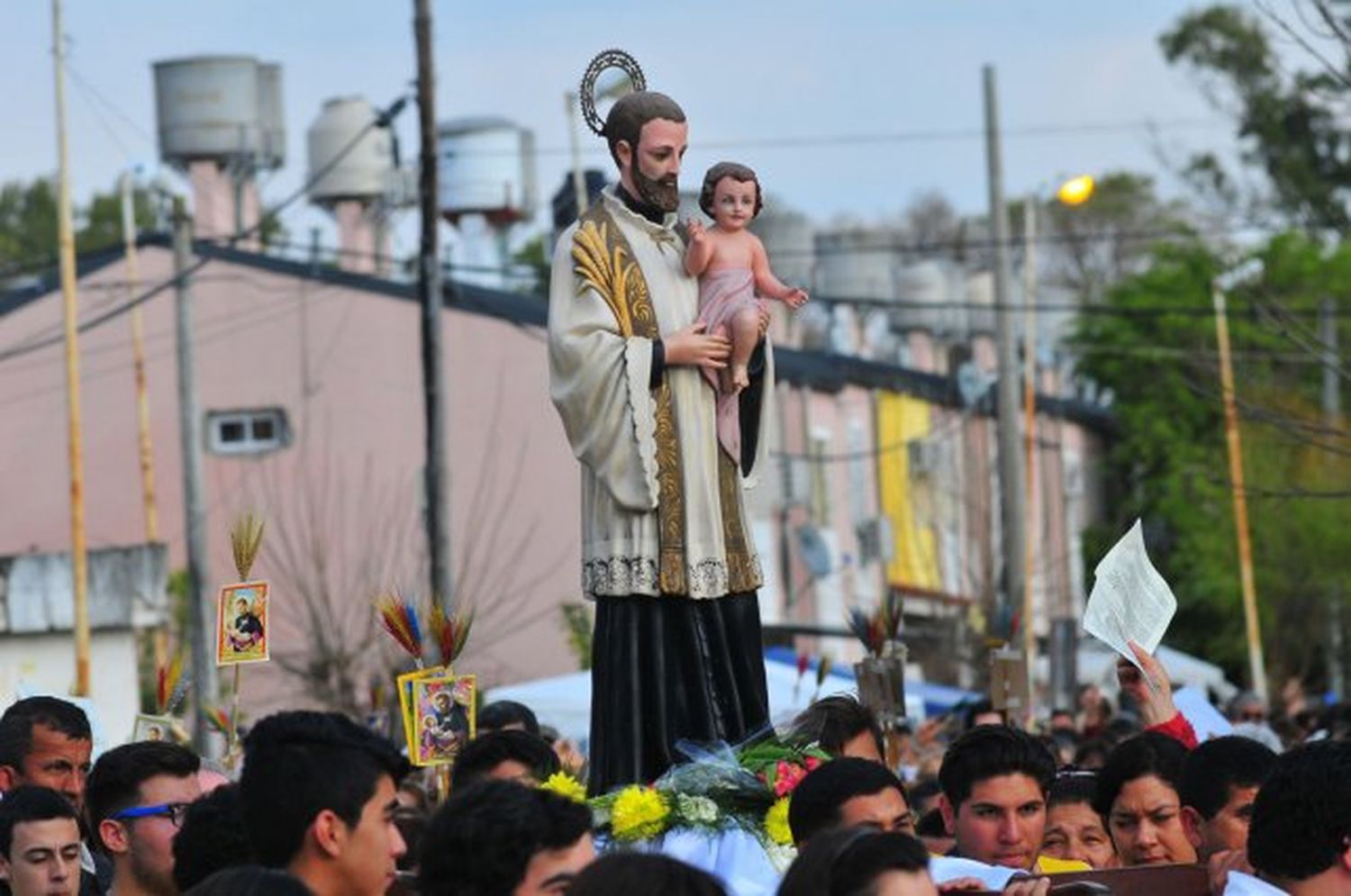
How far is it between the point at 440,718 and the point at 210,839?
2730 mm

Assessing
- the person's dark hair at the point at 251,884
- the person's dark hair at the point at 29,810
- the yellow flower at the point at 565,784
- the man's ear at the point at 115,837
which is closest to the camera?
the person's dark hair at the point at 251,884

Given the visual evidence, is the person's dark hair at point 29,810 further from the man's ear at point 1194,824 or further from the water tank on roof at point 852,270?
the water tank on roof at point 852,270

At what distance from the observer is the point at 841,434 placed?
2197 inches

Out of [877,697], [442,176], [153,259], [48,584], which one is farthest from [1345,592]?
[877,697]

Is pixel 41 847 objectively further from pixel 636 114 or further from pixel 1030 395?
pixel 1030 395

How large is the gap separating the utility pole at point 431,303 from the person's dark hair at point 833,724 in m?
21.0

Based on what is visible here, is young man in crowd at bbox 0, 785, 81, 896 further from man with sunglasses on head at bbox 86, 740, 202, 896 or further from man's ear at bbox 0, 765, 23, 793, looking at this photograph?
man's ear at bbox 0, 765, 23, 793

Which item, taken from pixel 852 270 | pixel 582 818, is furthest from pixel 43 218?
pixel 582 818

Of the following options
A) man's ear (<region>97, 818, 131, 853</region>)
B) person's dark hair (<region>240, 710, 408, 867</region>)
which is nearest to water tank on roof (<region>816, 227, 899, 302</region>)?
man's ear (<region>97, 818, 131, 853</region>)

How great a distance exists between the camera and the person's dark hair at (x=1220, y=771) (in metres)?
10.4

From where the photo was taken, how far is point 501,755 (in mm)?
11141

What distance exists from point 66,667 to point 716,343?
78.8 feet

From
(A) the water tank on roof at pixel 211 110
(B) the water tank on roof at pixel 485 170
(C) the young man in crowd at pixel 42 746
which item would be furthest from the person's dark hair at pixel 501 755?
(B) the water tank on roof at pixel 485 170

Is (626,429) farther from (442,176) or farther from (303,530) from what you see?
(442,176)
